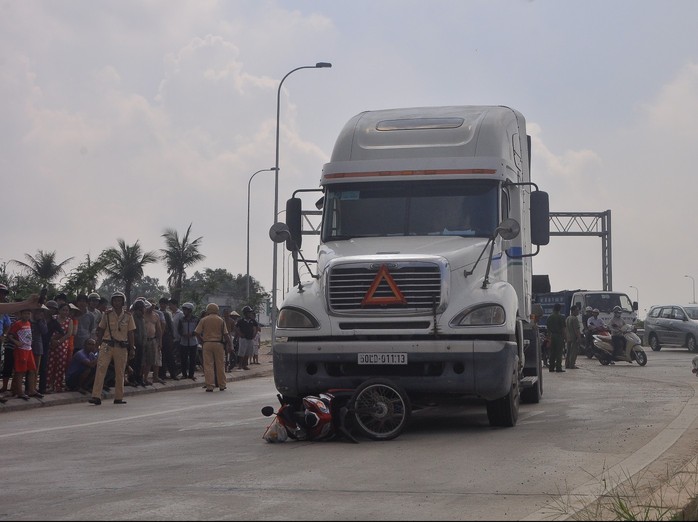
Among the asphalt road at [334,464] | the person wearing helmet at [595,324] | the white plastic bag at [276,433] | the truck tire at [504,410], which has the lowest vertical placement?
the asphalt road at [334,464]

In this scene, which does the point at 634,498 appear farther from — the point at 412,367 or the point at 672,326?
the point at 672,326

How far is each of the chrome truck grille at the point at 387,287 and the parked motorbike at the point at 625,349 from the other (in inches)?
835

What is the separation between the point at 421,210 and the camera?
13398 millimetres

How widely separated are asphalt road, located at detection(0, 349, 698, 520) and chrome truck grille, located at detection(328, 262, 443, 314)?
1.45 metres

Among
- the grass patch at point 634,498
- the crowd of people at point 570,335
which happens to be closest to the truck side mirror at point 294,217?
the grass patch at point 634,498

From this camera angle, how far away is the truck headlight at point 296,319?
40.7 ft

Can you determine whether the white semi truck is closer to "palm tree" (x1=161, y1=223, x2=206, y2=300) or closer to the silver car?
the silver car

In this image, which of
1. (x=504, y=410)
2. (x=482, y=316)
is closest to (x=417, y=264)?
(x=482, y=316)

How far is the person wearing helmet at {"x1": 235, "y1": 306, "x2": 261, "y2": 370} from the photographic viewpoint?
104 feet

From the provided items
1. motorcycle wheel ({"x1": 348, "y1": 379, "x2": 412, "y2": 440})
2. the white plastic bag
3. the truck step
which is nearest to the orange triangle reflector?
motorcycle wheel ({"x1": 348, "y1": 379, "x2": 412, "y2": 440})

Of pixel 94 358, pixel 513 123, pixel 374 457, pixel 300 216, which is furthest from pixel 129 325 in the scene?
pixel 374 457

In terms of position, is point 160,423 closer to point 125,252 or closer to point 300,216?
point 300,216

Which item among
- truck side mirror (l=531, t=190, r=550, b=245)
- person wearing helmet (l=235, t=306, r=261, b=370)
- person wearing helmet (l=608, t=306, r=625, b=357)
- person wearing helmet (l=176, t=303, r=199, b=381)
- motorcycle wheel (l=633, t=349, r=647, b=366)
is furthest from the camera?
person wearing helmet (l=608, t=306, r=625, b=357)

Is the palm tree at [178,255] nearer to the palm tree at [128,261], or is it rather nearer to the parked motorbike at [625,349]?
the palm tree at [128,261]
